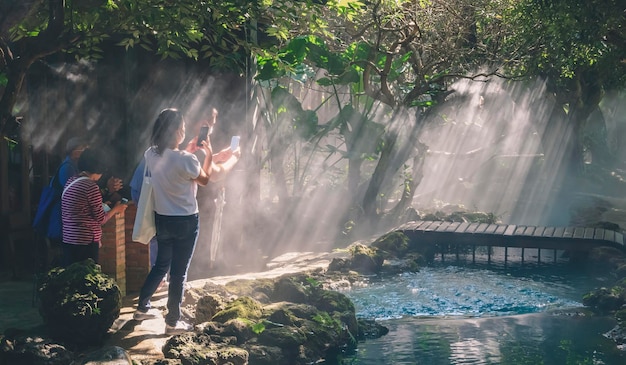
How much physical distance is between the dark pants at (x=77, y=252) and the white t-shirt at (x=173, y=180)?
0.98 metres

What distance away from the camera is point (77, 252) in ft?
24.0

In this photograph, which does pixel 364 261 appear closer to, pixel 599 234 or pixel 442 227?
pixel 442 227

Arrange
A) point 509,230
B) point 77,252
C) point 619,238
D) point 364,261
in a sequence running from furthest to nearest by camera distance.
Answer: point 509,230 → point 619,238 → point 364,261 → point 77,252

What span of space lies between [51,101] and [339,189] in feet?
36.4

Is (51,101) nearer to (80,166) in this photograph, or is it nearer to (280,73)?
(80,166)

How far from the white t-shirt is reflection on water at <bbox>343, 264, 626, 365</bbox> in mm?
2552

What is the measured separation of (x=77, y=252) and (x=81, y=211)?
0.43 metres

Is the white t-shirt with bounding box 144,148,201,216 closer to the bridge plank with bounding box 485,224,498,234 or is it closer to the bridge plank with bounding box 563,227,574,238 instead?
the bridge plank with bounding box 485,224,498,234

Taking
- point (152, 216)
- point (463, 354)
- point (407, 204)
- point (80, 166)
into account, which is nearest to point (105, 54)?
point (80, 166)

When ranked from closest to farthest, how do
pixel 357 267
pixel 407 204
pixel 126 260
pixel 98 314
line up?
pixel 98 314 < pixel 126 260 < pixel 357 267 < pixel 407 204

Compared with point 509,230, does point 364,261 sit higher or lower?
lower

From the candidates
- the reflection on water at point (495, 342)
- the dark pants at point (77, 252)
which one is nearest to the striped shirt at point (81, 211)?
the dark pants at point (77, 252)

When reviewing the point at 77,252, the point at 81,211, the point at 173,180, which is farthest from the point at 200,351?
the point at 81,211

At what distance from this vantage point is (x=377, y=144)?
712 inches
